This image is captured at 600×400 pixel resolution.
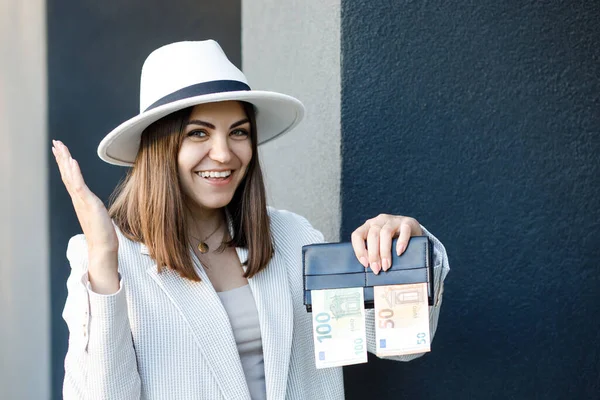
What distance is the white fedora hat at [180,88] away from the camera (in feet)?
7.47

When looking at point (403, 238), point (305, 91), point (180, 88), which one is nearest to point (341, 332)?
point (403, 238)

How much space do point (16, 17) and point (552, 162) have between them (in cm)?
239

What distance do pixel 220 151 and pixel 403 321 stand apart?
70cm

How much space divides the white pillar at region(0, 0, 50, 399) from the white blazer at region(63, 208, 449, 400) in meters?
1.66

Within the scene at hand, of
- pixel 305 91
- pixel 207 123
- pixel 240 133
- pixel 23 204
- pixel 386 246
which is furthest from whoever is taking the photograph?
pixel 23 204

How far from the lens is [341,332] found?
2.06 metres

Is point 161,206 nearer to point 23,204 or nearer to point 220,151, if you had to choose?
point 220,151

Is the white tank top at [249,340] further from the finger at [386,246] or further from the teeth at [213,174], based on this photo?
the finger at [386,246]

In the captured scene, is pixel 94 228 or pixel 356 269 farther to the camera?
pixel 356 269

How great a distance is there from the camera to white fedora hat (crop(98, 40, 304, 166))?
2.28m

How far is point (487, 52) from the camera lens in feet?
10.4

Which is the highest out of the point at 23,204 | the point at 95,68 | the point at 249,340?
the point at 95,68

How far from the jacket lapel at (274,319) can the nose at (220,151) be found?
1.03 ft

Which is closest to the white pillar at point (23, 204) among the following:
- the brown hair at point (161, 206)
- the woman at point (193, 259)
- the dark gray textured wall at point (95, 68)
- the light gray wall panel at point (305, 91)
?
the dark gray textured wall at point (95, 68)
